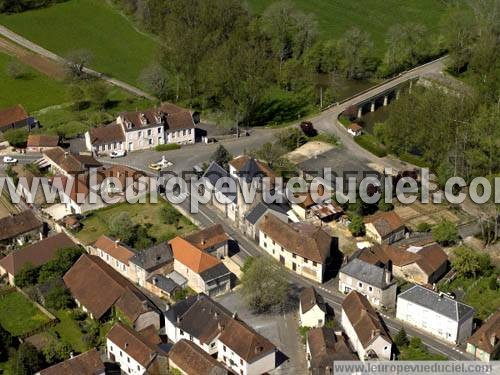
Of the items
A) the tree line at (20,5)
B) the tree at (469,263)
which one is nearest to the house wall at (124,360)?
the tree at (469,263)

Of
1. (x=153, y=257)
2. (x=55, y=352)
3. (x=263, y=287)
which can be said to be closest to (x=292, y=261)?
(x=263, y=287)

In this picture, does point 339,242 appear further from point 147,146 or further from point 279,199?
point 147,146

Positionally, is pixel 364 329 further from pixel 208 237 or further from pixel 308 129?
pixel 308 129

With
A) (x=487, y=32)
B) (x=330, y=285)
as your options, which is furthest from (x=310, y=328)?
(x=487, y=32)

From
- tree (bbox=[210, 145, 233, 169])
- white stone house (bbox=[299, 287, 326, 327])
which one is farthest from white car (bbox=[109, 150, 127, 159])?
white stone house (bbox=[299, 287, 326, 327])

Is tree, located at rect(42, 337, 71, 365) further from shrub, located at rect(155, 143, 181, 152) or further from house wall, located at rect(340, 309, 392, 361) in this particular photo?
shrub, located at rect(155, 143, 181, 152)

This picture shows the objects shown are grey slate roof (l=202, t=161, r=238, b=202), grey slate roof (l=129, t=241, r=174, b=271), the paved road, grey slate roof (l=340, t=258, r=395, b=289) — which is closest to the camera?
grey slate roof (l=340, t=258, r=395, b=289)
